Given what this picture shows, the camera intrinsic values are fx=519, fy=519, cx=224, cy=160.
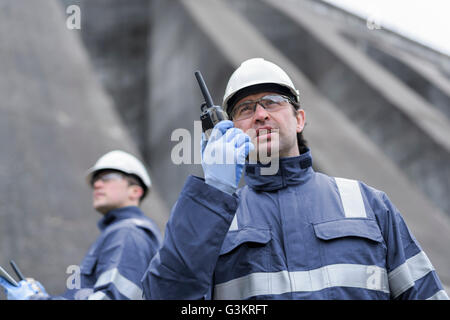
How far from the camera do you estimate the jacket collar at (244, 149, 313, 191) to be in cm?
190

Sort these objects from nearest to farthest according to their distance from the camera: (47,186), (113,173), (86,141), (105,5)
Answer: (113,173), (47,186), (86,141), (105,5)

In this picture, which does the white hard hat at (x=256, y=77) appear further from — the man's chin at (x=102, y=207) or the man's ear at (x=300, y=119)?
the man's chin at (x=102, y=207)

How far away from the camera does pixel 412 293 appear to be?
1.73m

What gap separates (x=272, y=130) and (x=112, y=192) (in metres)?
1.85

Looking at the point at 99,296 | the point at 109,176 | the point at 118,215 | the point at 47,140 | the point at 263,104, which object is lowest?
the point at 99,296

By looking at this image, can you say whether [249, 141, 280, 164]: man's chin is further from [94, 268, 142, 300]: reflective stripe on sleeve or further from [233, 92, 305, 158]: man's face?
[94, 268, 142, 300]: reflective stripe on sleeve

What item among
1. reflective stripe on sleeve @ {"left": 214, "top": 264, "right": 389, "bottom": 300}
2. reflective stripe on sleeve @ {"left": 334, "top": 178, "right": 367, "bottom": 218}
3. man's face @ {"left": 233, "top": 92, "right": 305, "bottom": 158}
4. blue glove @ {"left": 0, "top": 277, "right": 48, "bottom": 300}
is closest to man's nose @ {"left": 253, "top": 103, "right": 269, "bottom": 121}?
man's face @ {"left": 233, "top": 92, "right": 305, "bottom": 158}

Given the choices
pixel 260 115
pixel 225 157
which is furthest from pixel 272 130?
pixel 225 157

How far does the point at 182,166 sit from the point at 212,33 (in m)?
2.23

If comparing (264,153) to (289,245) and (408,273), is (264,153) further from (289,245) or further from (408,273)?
(408,273)

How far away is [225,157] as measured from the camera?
1.67 metres

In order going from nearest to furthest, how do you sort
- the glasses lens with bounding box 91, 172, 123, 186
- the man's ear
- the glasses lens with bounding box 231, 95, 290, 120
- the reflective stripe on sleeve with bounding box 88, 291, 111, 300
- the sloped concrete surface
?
the glasses lens with bounding box 231, 95, 290, 120 < the man's ear < the reflective stripe on sleeve with bounding box 88, 291, 111, 300 < the glasses lens with bounding box 91, 172, 123, 186 < the sloped concrete surface

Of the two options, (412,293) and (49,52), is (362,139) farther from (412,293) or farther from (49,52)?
(412,293)
